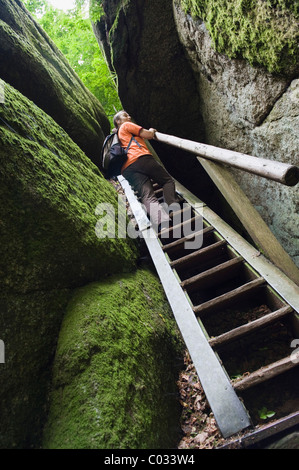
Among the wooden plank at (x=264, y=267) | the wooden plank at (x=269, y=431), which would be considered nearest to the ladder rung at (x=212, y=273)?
the wooden plank at (x=264, y=267)

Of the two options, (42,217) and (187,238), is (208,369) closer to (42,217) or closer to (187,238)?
(42,217)

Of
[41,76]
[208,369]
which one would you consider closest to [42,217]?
[208,369]

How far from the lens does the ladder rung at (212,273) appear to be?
12.6 feet

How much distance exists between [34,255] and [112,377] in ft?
4.28

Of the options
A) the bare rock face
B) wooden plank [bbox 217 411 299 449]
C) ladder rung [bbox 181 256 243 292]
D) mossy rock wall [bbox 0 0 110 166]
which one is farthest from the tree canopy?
wooden plank [bbox 217 411 299 449]

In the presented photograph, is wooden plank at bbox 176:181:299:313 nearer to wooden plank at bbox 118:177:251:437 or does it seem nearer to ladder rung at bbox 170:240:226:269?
ladder rung at bbox 170:240:226:269

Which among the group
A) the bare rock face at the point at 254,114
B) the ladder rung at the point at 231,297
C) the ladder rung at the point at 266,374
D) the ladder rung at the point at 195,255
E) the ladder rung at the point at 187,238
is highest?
the bare rock face at the point at 254,114

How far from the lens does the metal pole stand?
262 cm

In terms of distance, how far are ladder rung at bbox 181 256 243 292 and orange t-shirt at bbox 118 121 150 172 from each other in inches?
120

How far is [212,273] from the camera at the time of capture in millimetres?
3873

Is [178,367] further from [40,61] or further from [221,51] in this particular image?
[40,61]

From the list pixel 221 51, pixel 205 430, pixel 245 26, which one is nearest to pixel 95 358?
pixel 205 430

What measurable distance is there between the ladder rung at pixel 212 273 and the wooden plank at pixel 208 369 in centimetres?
16

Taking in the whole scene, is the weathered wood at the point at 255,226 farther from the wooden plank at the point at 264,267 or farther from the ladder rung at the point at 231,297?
the ladder rung at the point at 231,297
